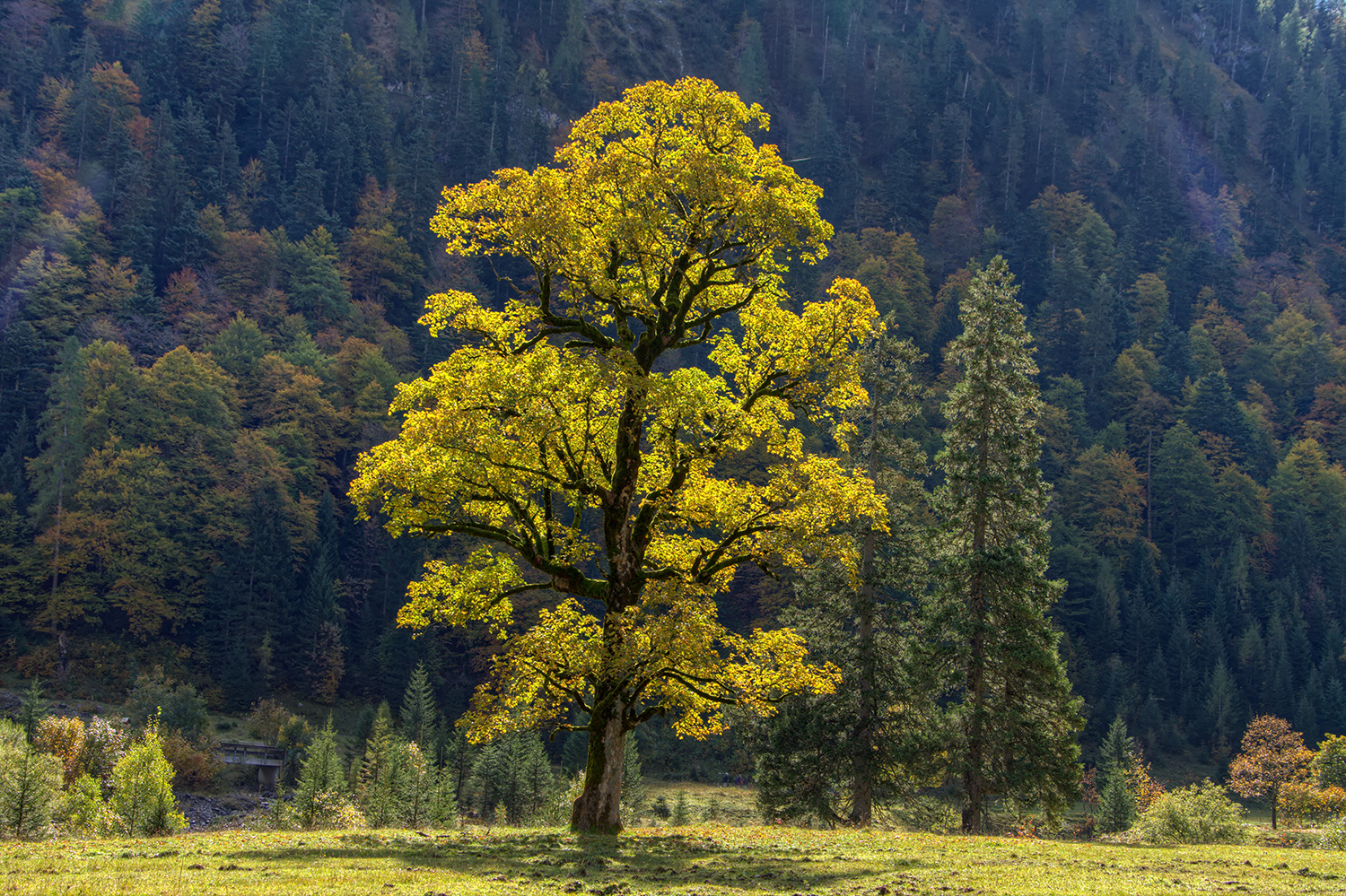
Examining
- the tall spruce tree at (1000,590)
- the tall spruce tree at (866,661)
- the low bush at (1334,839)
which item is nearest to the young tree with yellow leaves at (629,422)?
the low bush at (1334,839)

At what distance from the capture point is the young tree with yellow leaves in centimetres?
1766

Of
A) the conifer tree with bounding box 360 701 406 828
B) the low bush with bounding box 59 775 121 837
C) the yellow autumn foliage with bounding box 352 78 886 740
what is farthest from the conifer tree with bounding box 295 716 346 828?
the yellow autumn foliage with bounding box 352 78 886 740

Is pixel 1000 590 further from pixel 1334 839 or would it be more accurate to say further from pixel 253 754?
pixel 253 754

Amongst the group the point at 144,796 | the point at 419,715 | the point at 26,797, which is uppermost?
the point at 419,715

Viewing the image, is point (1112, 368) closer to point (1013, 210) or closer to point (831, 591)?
point (1013, 210)

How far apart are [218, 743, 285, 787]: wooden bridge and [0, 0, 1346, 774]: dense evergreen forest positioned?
9578mm

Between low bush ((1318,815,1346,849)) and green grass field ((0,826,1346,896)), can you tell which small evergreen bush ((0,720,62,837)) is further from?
low bush ((1318,815,1346,849))

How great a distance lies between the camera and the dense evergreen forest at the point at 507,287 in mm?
80250

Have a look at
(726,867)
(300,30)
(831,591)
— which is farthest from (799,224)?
(300,30)

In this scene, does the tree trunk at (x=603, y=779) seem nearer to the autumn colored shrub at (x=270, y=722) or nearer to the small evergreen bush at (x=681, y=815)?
the small evergreen bush at (x=681, y=815)

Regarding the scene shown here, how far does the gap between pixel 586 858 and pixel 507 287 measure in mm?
114985

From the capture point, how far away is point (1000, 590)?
100ft

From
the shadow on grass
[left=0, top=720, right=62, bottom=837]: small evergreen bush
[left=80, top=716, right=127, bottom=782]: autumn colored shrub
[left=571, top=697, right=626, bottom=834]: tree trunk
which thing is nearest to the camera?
the shadow on grass

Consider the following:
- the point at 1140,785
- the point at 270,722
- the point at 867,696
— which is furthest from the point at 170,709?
the point at 1140,785
